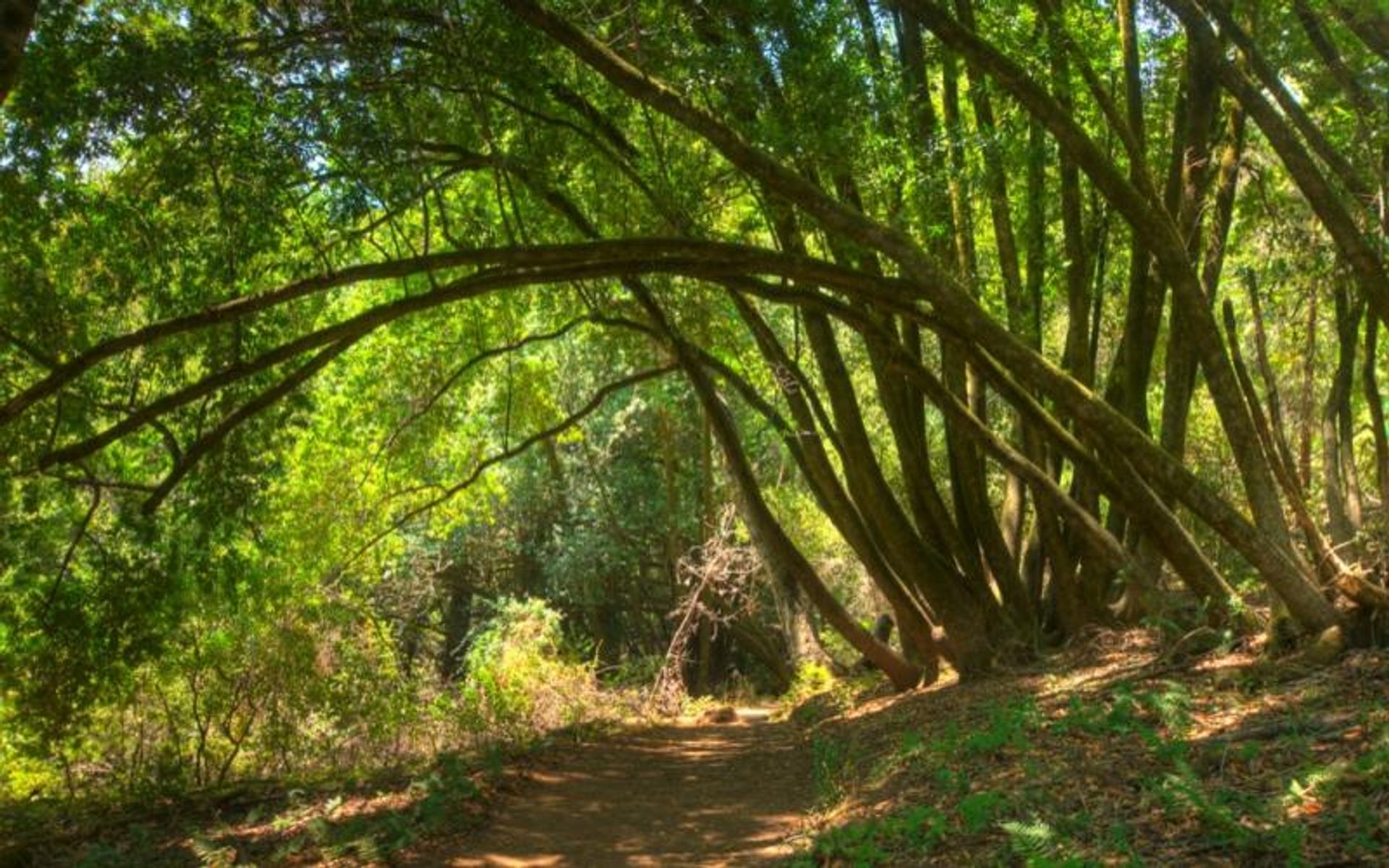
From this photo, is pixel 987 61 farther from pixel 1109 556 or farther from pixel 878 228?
pixel 1109 556

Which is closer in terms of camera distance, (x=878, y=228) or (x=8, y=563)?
(x=878, y=228)

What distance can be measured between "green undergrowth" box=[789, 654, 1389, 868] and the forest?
38 millimetres

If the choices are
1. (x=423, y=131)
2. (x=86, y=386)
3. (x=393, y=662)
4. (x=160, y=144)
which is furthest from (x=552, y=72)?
(x=393, y=662)

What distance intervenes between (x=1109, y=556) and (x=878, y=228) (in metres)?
3.95

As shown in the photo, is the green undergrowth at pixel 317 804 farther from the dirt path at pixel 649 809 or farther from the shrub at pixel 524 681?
the dirt path at pixel 649 809

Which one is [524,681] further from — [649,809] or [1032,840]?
[1032,840]

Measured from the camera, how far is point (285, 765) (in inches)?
464

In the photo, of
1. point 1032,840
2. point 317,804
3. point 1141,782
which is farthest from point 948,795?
point 317,804

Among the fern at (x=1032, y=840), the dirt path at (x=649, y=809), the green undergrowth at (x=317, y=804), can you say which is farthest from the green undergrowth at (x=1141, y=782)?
the green undergrowth at (x=317, y=804)

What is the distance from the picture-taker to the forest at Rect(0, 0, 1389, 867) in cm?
638

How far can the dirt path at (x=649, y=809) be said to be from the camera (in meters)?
6.70

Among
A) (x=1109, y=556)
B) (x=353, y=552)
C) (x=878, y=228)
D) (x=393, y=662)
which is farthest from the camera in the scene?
(x=353, y=552)

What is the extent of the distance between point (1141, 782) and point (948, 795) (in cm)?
110

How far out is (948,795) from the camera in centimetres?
588
